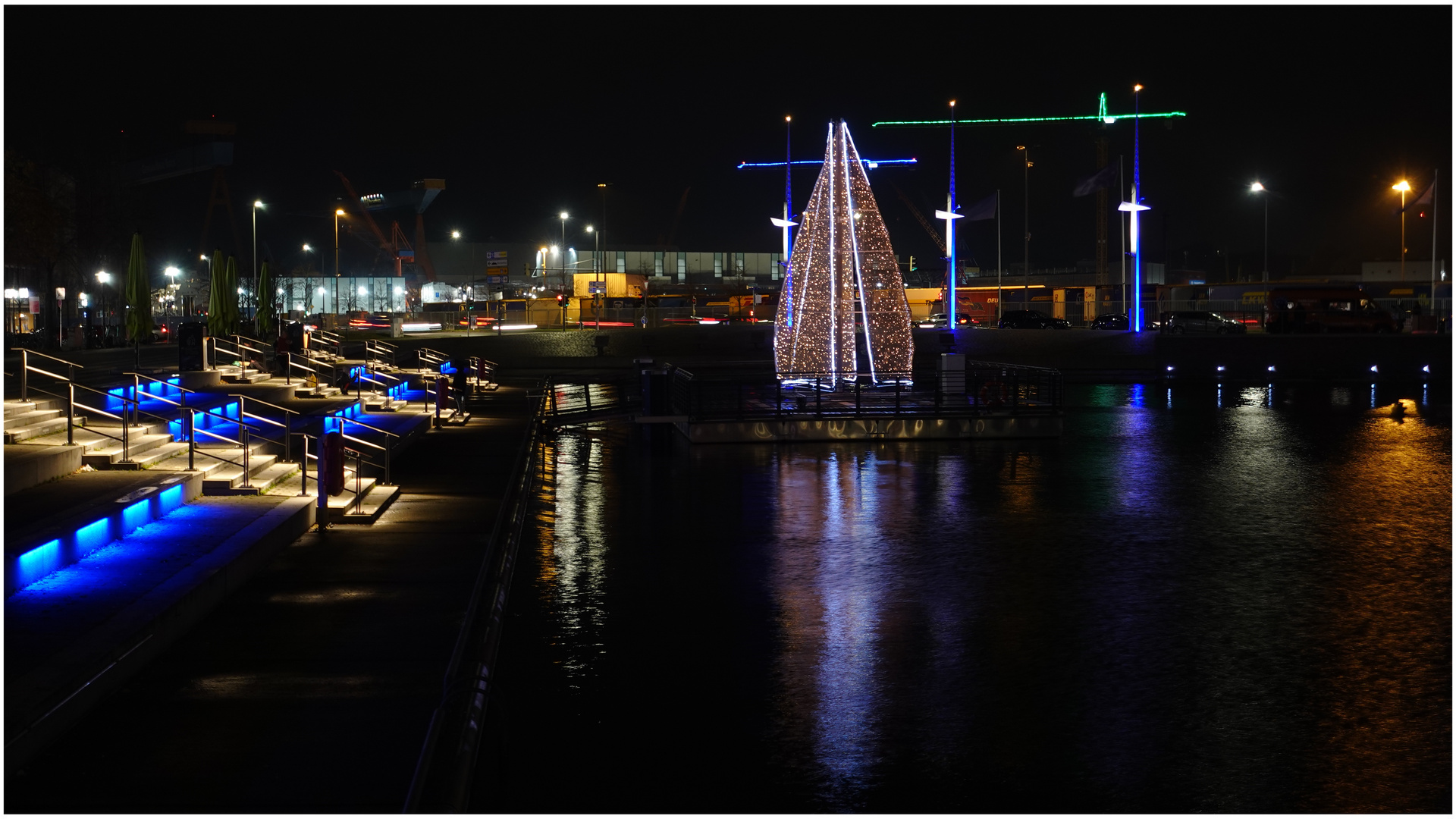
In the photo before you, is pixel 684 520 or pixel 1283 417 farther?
pixel 1283 417

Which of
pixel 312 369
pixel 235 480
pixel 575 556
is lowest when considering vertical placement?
pixel 575 556

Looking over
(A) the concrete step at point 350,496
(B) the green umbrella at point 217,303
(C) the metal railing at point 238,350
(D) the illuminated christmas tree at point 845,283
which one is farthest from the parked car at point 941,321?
(A) the concrete step at point 350,496

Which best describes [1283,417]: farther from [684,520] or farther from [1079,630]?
[1079,630]

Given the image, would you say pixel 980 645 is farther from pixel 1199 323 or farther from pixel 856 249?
pixel 1199 323

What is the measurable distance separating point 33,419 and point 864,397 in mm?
14122

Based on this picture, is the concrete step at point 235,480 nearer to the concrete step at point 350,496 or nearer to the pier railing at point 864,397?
the concrete step at point 350,496

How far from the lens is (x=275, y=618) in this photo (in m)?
9.83

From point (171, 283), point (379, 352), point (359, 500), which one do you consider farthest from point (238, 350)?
point (171, 283)

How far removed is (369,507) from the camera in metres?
15.0

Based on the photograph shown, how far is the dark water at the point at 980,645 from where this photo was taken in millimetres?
6695

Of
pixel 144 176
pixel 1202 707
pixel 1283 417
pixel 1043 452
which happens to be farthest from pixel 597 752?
pixel 144 176

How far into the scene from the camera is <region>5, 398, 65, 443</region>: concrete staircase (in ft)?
51.6

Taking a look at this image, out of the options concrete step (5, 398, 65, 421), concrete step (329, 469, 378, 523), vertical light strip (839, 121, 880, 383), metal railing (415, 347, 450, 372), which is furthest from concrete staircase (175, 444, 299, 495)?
metal railing (415, 347, 450, 372)

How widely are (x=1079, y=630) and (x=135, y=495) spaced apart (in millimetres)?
9251
